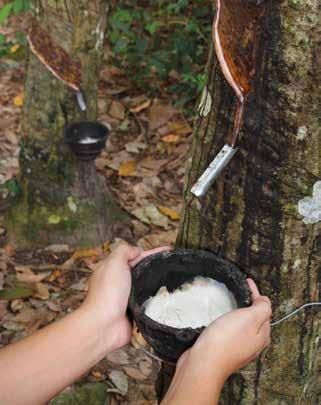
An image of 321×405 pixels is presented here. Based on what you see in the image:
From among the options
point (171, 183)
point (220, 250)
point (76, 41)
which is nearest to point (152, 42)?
point (171, 183)

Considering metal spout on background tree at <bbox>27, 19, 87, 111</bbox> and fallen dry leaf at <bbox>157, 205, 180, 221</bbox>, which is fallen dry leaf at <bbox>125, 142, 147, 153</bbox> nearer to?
fallen dry leaf at <bbox>157, 205, 180, 221</bbox>

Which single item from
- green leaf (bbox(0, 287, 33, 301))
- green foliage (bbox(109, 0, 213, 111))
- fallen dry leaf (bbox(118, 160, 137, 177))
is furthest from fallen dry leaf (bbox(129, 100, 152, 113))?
green leaf (bbox(0, 287, 33, 301))

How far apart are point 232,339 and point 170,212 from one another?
2.07 m

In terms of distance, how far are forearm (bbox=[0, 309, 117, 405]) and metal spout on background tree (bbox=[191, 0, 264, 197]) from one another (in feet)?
2.17

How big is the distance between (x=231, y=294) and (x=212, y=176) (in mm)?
341

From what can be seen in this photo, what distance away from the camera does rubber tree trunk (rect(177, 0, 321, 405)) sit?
1258mm

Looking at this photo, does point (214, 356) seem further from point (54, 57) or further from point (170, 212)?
point (170, 212)

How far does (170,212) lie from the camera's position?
337 centimetres

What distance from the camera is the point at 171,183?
363 cm

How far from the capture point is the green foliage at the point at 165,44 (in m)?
3.88

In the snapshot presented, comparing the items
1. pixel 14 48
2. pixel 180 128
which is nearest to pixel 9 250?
pixel 180 128

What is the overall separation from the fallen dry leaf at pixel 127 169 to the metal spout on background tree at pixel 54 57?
864 mm

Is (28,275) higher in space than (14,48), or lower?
lower

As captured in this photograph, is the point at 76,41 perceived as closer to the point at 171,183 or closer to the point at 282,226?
the point at 171,183
